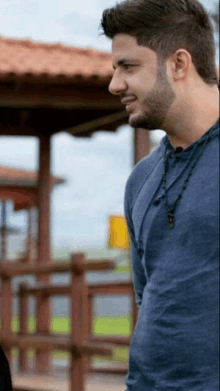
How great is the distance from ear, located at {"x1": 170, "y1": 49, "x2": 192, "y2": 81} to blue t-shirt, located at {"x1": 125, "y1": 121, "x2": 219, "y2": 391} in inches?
5.8

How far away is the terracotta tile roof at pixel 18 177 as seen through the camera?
1028cm

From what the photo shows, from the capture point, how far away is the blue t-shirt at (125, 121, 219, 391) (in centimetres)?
190

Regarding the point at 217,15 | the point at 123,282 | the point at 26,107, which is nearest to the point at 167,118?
the point at 217,15

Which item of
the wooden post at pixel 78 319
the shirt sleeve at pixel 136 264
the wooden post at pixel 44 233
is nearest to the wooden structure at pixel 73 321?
the wooden post at pixel 78 319

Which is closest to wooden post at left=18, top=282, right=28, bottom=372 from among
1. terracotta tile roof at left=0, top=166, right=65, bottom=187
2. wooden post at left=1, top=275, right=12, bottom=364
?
terracotta tile roof at left=0, top=166, right=65, bottom=187

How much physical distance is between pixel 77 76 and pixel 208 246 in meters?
5.68

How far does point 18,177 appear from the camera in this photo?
38.7ft

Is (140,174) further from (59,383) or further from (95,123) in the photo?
(95,123)

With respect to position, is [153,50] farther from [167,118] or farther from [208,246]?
[208,246]

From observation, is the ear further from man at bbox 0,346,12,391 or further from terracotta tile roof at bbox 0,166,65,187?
terracotta tile roof at bbox 0,166,65,187

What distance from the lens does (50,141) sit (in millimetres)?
9016

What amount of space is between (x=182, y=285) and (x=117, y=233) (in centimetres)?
737

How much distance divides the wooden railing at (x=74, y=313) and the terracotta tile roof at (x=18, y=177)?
197 centimetres

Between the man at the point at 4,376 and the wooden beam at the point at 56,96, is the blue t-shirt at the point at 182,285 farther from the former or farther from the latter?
the wooden beam at the point at 56,96
